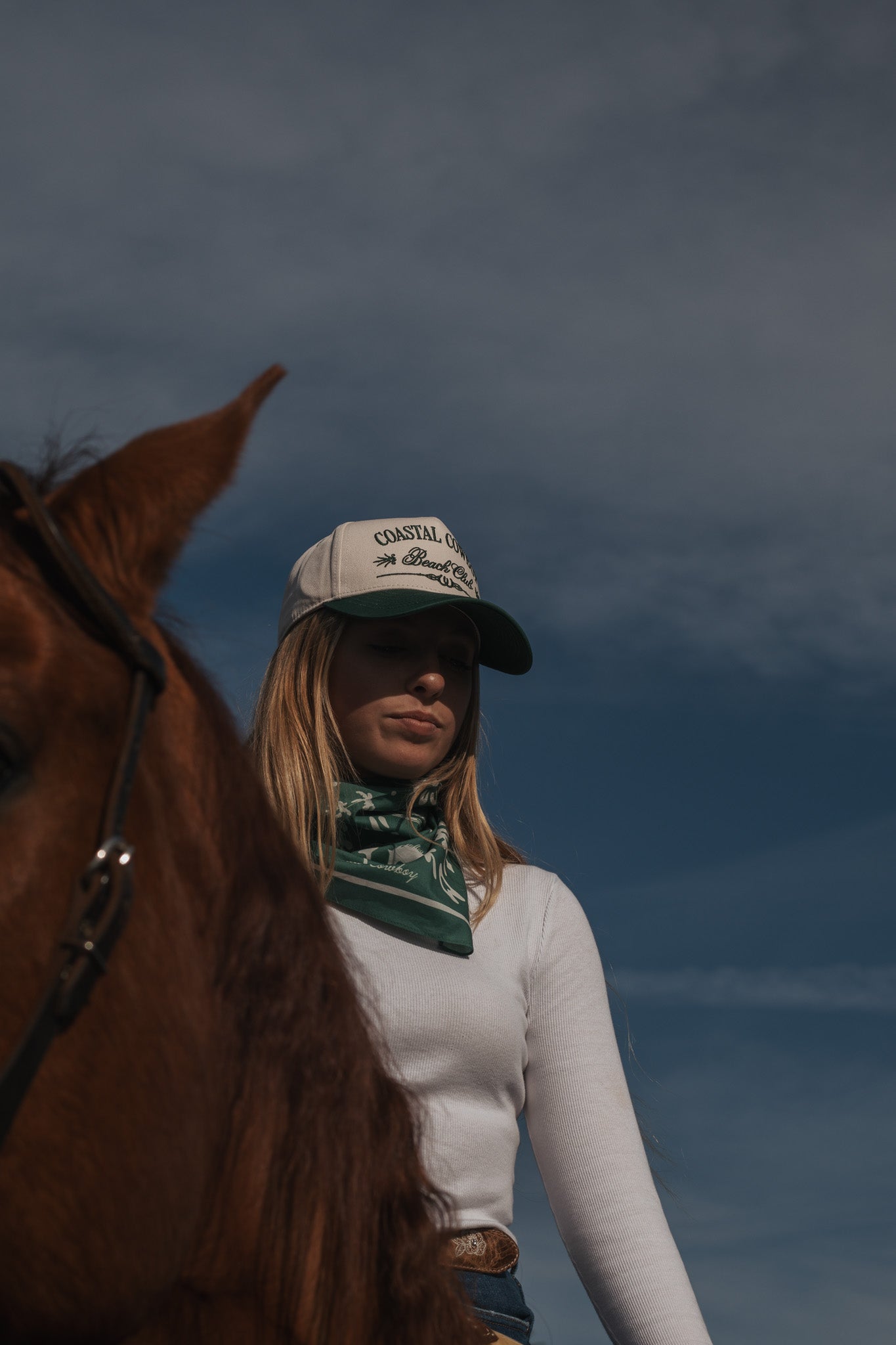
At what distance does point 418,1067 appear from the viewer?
2568mm

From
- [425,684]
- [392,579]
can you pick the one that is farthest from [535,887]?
[392,579]

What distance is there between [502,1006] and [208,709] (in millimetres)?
1415

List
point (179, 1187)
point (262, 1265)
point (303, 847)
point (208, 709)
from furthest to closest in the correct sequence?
point (303, 847), point (208, 709), point (262, 1265), point (179, 1187)

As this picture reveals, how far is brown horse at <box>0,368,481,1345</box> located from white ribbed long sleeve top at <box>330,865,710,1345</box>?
87 cm

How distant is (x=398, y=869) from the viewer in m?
2.79

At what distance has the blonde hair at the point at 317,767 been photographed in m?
2.93

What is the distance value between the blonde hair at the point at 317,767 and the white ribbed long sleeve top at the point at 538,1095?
0.21 metres

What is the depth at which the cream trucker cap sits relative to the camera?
302 cm

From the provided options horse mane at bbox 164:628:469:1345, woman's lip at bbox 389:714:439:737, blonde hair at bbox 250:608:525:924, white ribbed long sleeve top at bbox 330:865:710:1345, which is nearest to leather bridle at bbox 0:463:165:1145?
horse mane at bbox 164:628:469:1345

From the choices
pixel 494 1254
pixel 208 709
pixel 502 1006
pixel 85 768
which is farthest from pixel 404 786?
pixel 85 768

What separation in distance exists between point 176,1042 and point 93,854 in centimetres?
21

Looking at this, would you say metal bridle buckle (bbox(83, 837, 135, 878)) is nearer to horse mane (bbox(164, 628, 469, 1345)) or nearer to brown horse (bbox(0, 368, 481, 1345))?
brown horse (bbox(0, 368, 481, 1345))

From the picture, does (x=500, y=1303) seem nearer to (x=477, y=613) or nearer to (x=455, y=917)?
(x=455, y=917)

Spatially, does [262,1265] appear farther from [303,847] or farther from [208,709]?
[303,847]
